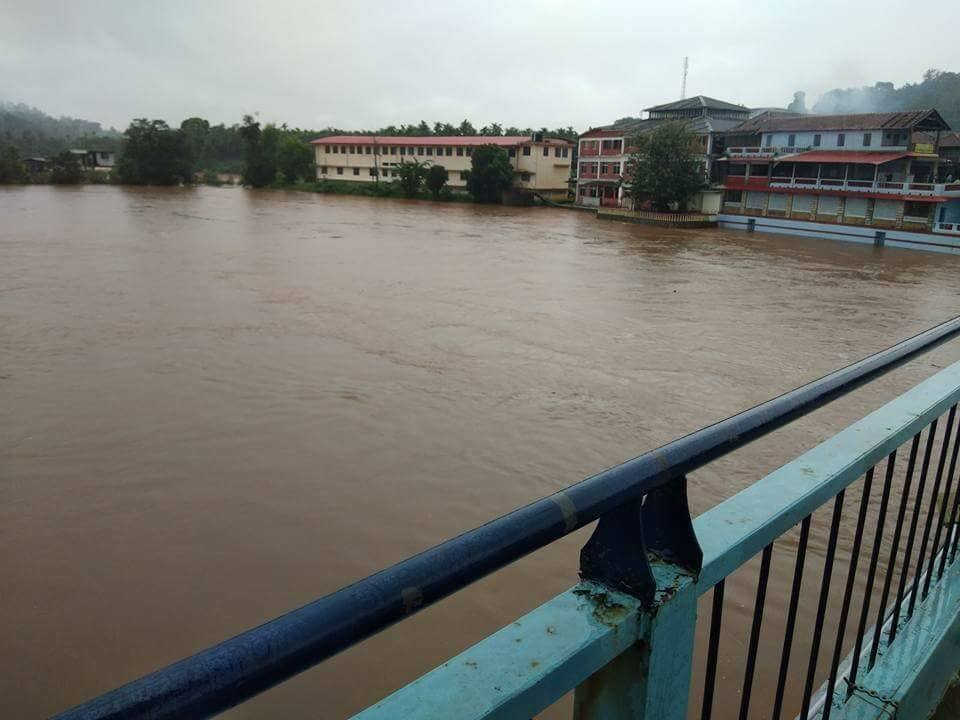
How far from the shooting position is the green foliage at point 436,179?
46781 mm

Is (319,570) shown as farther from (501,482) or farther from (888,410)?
(888,410)

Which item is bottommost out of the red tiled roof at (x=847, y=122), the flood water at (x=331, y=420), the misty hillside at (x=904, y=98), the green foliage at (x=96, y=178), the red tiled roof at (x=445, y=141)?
the flood water at (x=331, y=420)

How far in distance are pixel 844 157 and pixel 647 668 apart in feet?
115

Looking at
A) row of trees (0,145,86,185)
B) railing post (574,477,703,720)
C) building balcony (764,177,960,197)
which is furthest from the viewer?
row of trees (0,145,86,185)

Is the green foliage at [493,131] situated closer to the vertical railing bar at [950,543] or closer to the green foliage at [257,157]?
the green foliage at [257,157]

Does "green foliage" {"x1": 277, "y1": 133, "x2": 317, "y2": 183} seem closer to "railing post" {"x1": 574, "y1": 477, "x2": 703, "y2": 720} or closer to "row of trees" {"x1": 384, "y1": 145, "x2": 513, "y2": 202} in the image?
"row of trees" {"x1": 384, "y1": 145, "x2": 513, "y2": 202}

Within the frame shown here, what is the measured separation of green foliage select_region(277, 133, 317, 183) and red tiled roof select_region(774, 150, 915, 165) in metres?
38.3

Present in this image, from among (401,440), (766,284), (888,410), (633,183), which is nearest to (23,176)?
(633,183)

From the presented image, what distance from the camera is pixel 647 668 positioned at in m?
0.94

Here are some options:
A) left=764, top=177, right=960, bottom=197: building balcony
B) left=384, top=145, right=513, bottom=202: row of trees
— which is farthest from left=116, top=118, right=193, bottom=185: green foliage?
left=764, top=177, right=960, bottom=197: building balcony

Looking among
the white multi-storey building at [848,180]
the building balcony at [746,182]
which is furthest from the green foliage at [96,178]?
the building balcony at [746,182]

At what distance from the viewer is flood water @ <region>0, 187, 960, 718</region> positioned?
4.56 metres

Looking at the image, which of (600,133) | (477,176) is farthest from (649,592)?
(477,176)

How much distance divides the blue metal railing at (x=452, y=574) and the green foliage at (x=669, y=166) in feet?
113
